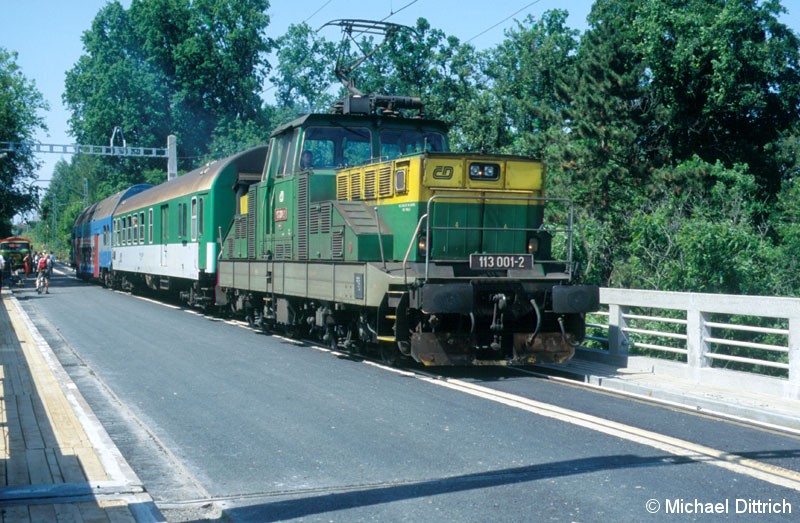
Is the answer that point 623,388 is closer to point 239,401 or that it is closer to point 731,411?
point 731,411

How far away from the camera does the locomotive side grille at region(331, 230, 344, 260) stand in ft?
41.6

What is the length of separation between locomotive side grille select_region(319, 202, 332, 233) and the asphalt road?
7.20 feet

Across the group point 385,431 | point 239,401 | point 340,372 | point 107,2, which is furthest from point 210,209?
point 107,2

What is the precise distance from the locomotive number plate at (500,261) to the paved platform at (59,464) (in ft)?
16.5

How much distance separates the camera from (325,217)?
13.3 meters

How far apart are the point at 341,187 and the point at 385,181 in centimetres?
157

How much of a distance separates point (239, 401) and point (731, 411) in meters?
5.17

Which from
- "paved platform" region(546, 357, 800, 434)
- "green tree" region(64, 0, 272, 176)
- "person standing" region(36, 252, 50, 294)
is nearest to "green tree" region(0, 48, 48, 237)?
"green tree" region(64, 0, 272, 176)

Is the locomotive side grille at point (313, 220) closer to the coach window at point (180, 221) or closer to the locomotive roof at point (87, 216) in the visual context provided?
the coach window at point (180, 221)

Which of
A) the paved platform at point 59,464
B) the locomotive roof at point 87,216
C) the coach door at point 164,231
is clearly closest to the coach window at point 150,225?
the coach door at point 164,231

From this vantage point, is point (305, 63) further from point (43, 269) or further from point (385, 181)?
point (385, 181)

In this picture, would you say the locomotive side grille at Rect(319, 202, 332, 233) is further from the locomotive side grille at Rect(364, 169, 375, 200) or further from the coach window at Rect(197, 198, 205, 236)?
the coach window at Rect(197, 198, 205, 236)

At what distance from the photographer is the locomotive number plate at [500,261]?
11289 mm

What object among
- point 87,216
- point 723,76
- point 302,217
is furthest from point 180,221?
point 87,216
